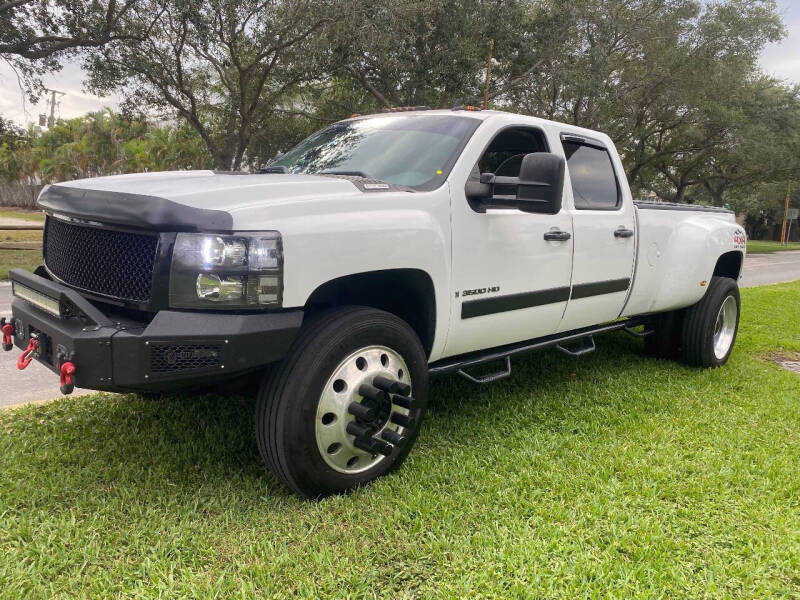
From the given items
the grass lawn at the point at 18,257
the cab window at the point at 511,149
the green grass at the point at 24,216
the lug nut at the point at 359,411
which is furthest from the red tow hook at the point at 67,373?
the green grass at the point at 24,216

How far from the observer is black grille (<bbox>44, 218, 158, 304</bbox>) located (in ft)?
8.14

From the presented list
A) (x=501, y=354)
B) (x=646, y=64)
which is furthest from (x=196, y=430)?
(x=646, y=64)

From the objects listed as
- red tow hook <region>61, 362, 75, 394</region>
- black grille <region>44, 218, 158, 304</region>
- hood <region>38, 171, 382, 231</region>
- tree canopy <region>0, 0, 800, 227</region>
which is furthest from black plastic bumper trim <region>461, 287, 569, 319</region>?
tree canopy <region>0, 0, 800, 227</region>

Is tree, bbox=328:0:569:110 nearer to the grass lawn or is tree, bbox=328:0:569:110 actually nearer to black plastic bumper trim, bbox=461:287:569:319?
the grass lawn

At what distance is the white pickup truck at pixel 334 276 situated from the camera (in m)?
2.36

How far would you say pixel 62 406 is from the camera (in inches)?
152

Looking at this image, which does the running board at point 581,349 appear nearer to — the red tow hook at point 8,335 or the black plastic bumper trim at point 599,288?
the black plastic bumper trim at point 599,288

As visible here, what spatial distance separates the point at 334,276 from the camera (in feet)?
8.63

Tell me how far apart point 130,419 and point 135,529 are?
1259 millimetres

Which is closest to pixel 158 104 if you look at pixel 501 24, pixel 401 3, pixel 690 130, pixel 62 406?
pixel 401 3

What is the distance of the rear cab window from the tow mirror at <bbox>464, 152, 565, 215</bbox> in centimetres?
104

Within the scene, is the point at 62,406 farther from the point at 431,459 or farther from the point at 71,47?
the point at 71,47

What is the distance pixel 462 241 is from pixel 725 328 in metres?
3.71

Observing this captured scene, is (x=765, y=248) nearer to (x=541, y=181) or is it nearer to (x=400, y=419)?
(x=541, y=181)
